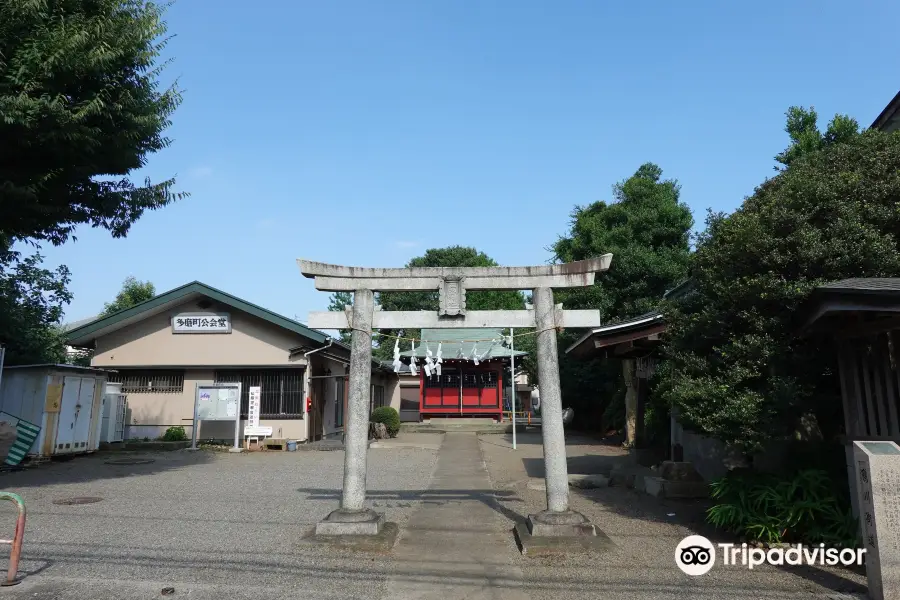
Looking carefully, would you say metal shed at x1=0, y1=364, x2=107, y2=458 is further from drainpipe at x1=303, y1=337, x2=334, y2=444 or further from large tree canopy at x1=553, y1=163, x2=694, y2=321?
large tree canopy at x1=553, y1=163, x2=694, y2=321

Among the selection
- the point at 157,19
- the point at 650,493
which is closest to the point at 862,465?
the point at 650,493

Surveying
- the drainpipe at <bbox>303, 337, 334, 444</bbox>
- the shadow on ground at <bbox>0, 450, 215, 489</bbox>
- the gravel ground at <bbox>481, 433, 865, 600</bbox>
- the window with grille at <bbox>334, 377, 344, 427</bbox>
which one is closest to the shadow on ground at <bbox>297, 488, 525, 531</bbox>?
the gravel ground at <bbox>481, 433, 865, 600</bbox>

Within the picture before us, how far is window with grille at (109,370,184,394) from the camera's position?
2067 cm

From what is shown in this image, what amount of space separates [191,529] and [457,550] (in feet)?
12.0

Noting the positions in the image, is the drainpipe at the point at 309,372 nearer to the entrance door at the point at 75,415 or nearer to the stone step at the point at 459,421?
the entrance door at the point at 75,415

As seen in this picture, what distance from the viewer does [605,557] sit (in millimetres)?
6820

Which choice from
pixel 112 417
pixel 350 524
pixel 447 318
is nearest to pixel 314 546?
pixel 350 524

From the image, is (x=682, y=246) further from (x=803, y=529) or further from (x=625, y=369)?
(x=803, y=529)

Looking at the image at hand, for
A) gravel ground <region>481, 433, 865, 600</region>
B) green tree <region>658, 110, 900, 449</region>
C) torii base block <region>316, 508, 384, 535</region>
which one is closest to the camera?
gravel ground <region>481, 433, 865, 600</region>

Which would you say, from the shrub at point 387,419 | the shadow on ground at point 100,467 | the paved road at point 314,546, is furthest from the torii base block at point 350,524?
the shrub at point 387,419

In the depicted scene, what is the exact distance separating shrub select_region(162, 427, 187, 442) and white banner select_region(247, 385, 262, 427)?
2.38 meters

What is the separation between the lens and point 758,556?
6.68 m

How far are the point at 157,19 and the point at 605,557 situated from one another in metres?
11.1

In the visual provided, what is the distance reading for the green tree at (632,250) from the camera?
21672 millimetres
